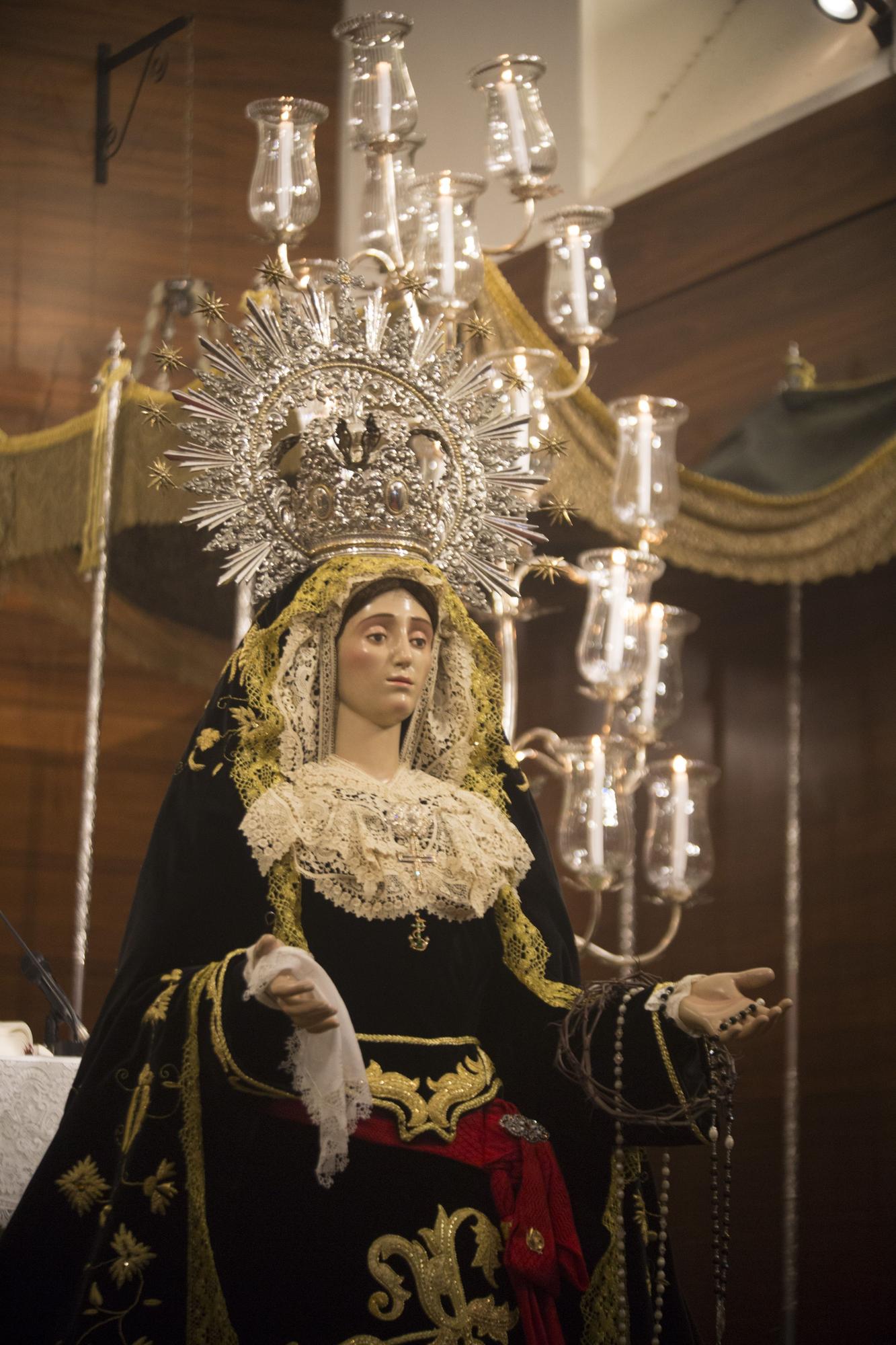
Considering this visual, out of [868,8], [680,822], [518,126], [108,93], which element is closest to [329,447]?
[518,126]

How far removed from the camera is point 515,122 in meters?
4.21

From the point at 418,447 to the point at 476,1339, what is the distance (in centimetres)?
180

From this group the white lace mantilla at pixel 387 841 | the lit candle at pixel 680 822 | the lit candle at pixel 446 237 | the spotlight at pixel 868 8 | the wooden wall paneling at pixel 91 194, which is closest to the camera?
the white lace mantilla at pixel 387 841

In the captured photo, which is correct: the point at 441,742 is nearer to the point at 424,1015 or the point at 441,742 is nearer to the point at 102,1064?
the point at 424,1015

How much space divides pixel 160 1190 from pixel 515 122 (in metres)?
2.82

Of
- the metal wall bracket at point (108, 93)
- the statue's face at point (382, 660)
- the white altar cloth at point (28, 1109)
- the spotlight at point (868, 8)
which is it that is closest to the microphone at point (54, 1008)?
the white altar cloth at point (28, 1109)

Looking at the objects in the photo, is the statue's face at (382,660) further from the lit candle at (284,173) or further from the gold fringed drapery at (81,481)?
the lit candle at (284,173)

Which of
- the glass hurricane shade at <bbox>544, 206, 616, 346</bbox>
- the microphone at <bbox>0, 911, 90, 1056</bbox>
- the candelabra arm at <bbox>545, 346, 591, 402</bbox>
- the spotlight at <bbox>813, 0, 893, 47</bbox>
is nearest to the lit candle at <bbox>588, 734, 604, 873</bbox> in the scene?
the candelabra arm at <bbox>545, 346, 591, 402</bbox>

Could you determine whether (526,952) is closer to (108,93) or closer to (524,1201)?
(524,1201)

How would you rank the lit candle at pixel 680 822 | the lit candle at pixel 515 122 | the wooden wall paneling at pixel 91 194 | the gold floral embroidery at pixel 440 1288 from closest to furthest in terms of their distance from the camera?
1. the gold floral embroidery at pixel 440 1288
2. the lit candle at pixel 515 122
3. the lit candle at pixel 680 822
4. the wooden wall paneling at pixel 91 194

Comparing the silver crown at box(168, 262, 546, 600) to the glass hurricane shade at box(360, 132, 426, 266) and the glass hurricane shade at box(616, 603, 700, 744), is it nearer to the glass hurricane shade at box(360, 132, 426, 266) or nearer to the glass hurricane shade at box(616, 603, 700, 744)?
the glass hurricane shade at box(360, 132, 426, 266)

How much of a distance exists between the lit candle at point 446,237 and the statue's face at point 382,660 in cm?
143

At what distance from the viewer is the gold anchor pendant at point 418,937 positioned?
107 inches

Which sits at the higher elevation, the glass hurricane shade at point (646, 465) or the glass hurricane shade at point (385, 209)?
the glass hurricane shade at point (385, 209)
